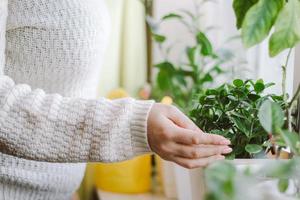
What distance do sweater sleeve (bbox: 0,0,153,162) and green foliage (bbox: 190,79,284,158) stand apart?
0.48ft

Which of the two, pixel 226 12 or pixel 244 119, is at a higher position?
pixel 226 12

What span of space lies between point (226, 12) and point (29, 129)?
3.52 ft

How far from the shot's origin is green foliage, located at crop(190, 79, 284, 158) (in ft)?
2.71

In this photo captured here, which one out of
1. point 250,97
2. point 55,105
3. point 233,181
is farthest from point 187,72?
point 233,181

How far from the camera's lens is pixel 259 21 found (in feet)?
2.30

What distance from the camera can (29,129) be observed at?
801 millimetres

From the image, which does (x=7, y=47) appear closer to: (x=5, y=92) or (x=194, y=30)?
(x=5, y=92)

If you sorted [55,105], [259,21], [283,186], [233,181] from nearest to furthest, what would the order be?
[233,181] < [283,186] < [259,21] < [55,105]

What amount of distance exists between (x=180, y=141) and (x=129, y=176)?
92 centimetres

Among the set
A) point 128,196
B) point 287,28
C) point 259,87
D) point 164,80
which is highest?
point 287,28

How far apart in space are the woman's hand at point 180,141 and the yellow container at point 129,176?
85 centimetres

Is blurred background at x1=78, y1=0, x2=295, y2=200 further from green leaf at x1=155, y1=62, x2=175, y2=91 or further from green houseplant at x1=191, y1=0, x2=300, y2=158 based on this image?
green houseplant at x1=191, y1=0, x2=300, y2=158

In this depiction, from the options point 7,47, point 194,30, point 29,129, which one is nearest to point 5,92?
point 29,129

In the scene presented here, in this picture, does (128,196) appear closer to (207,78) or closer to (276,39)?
(207,78)
